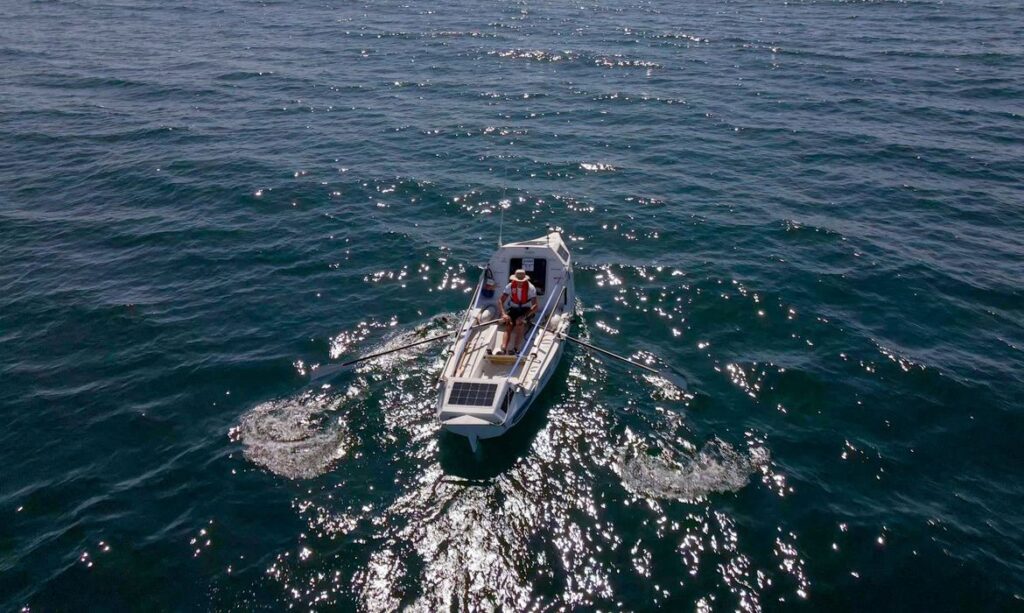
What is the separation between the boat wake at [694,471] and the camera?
1811cm

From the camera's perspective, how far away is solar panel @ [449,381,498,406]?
1896 centimetres

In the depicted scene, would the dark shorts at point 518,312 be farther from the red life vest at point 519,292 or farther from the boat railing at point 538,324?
the boat railing at point 538,324

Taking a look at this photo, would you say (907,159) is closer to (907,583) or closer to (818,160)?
(818,160)

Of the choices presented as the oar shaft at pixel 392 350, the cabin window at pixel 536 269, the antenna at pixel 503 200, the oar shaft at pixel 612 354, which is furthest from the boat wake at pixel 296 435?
the antenna at pixel 503 200

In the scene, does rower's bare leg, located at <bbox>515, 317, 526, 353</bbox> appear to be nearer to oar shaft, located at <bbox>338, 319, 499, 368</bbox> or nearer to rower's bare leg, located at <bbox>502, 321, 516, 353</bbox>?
rower's bare leg, located at <bbox>502, 321, 516, 353</bbox>

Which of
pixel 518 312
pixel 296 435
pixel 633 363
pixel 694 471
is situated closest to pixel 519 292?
pixel 518 312

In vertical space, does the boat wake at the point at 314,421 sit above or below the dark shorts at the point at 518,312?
below

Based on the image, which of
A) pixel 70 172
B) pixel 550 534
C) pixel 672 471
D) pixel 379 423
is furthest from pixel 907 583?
pixel 70 172

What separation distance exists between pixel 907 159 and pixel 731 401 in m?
24.6

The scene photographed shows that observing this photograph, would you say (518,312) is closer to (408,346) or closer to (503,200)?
(408,346)

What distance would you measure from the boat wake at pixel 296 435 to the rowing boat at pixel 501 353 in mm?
3425

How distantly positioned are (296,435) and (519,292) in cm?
885

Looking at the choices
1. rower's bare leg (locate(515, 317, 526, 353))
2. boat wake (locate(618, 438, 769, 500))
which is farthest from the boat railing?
boat wake (locate(618, 438, 769, 500))

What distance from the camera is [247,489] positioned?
60.2ft
